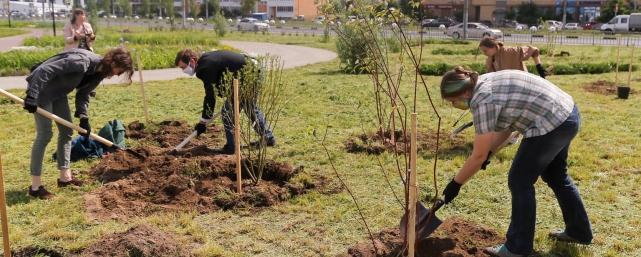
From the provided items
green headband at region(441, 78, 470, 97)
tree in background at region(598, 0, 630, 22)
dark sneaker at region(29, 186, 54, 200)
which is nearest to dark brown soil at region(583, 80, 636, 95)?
green headband at region(441, 78, 470, 97)

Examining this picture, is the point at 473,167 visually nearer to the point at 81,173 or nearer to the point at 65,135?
the point at 65,135

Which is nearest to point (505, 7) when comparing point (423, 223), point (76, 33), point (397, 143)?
point (76, 33)

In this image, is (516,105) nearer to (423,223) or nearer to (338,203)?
(423,223)

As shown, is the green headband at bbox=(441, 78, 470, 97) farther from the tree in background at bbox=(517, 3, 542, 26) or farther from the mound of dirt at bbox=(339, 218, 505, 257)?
the tree in background at bbox=(517, 3, 542, 26)

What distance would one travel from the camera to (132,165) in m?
5.65

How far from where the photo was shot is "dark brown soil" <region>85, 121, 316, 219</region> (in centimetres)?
465

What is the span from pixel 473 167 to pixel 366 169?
2581mm

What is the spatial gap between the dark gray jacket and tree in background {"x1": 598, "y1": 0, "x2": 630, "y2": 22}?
49.9m

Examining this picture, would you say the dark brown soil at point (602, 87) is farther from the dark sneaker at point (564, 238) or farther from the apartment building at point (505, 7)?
the apartment building at point (505, 7)

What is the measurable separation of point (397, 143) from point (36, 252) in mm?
4040

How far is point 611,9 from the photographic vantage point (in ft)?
158

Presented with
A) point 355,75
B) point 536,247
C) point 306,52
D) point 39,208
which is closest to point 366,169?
point 536,247

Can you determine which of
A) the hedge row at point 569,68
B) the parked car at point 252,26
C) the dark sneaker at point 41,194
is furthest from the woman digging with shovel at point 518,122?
the parked car at point 252,26

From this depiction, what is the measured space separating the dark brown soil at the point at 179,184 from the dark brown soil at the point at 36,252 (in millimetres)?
753
